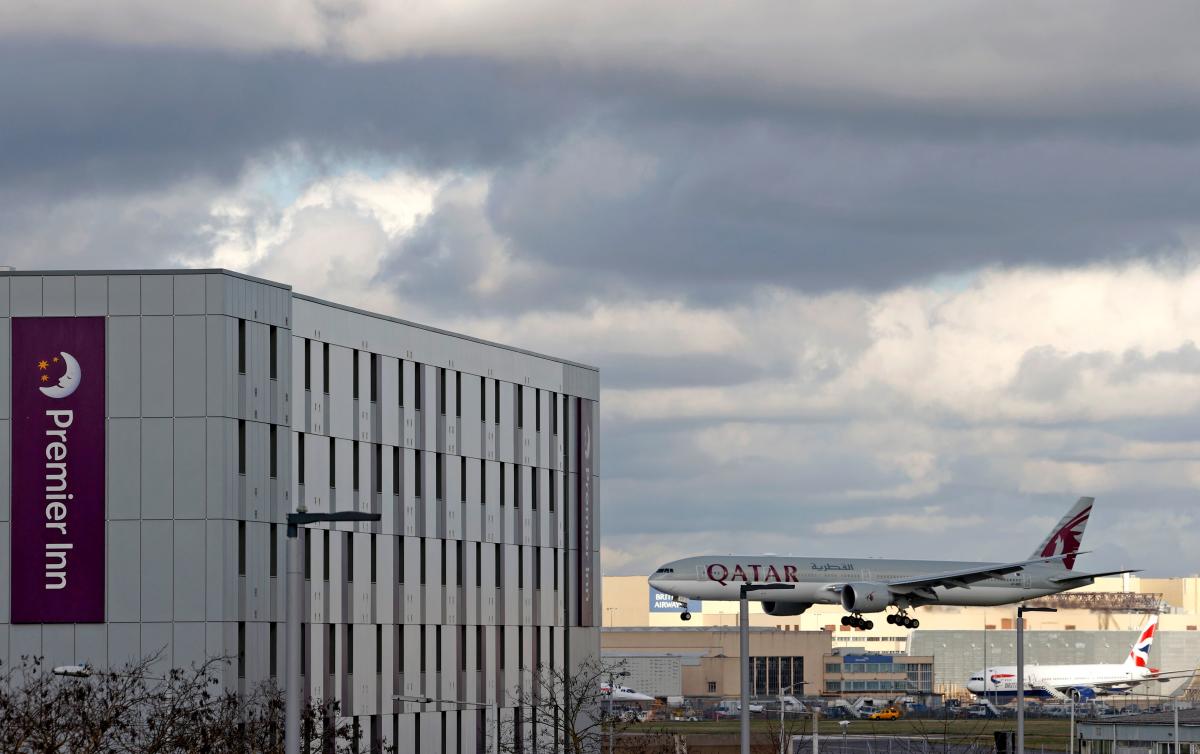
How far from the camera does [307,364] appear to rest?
68312 mm

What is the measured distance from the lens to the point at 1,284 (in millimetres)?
62844

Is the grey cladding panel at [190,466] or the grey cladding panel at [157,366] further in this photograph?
the grey cladding panel at [190,466]

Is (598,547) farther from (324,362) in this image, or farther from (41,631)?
(41,631)

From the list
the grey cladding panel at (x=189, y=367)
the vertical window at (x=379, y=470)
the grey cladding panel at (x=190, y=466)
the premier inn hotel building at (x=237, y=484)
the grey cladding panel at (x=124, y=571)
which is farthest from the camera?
the vertical window at (x=379, y=470)

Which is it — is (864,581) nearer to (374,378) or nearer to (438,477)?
(438,477)

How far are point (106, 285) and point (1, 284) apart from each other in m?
3.71

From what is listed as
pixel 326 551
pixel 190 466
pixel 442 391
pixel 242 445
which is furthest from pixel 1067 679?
pixel 190 466

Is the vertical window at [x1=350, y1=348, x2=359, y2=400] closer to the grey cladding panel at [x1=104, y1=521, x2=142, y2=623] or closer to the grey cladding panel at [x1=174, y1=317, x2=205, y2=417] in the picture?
the grey cladding panel at [x1=174, y1=317, x2=205, y2=417]

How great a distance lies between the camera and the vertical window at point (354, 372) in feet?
235

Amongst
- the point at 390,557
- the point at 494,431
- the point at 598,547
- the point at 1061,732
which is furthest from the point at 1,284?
the point at 1061,732

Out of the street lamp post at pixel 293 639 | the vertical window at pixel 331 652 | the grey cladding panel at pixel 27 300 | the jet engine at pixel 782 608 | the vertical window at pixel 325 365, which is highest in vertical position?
the grey cladding panel at pixel 27 300

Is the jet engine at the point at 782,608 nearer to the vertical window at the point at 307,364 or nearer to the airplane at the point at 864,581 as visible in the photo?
the airplane at the point at 864,581

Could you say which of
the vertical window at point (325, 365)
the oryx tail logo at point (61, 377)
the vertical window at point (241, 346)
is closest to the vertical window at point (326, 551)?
the vertical window at point (325, 365)

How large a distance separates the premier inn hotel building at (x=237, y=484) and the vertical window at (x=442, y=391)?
170mm
